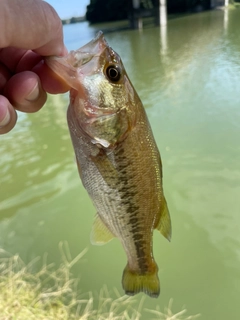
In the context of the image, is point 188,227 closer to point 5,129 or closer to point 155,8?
point 5,129

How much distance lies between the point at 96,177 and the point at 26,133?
19.1ft

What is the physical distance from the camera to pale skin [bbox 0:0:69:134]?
129 cm

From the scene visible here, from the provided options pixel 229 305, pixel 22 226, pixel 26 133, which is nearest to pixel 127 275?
pixel 229 305

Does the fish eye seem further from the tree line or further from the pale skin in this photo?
the tree line

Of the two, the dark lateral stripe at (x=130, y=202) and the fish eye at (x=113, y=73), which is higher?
the fish eye at (x=113, y=73)

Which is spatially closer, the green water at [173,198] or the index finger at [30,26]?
the index finger at [30,26]

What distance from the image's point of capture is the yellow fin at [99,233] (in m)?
1.61

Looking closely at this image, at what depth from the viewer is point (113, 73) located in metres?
1.32

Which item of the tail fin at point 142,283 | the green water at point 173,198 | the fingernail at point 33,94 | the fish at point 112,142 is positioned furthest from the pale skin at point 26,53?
the green water at point 173,198

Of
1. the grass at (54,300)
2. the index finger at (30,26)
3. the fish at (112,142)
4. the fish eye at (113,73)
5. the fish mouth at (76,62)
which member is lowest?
the grass at (54,300)

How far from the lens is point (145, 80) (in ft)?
31.8

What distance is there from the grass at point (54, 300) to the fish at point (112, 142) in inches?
59.7

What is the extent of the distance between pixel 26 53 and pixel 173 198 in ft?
10.2

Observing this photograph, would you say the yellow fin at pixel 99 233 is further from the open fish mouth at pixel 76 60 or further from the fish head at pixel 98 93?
the open fish mouth at pixel 76 60
